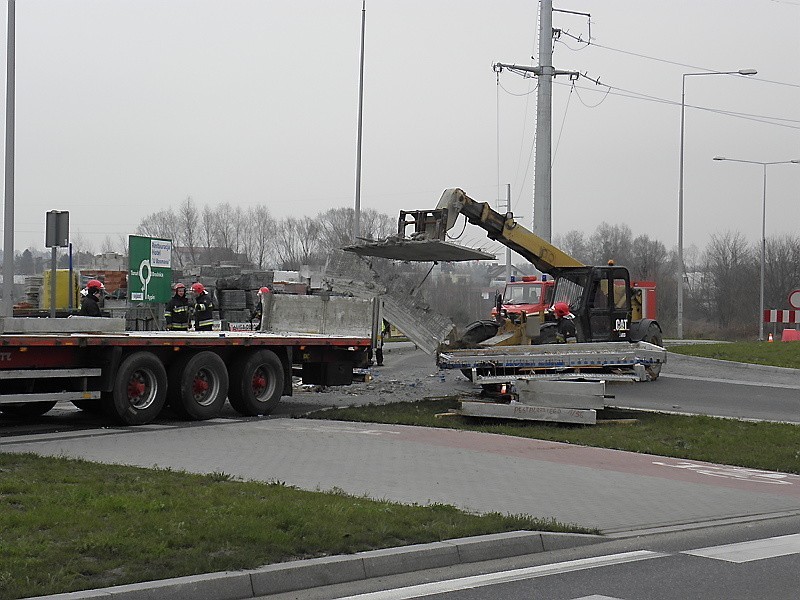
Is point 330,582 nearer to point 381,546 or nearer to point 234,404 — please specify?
point 381,546

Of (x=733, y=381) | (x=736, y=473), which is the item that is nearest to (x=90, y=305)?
(x=736, y=473)

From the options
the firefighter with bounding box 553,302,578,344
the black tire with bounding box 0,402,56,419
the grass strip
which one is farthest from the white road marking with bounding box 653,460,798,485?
the firefighter with bounding box 553,302,578,344

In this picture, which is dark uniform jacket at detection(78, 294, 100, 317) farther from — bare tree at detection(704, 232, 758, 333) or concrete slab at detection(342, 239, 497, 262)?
bare tree at detection(704, 232, 758, 333)

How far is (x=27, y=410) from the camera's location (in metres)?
16.5

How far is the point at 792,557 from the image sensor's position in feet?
27.6

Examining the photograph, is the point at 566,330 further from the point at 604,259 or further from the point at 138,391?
the point at 604,259

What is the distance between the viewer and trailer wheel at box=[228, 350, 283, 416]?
58.2 ft

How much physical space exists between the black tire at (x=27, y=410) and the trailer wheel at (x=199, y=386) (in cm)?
181

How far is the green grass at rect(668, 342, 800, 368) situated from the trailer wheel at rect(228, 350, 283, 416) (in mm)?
15801

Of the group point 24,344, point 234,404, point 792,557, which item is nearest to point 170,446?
point 24,344

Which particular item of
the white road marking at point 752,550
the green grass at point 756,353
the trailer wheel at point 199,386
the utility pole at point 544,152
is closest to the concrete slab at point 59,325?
the trailer wheel at point 199,386

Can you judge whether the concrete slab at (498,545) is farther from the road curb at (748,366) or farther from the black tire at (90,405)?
the road curb at (748,366)

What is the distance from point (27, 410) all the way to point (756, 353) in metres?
22.0

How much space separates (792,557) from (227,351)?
11095 millimetres
